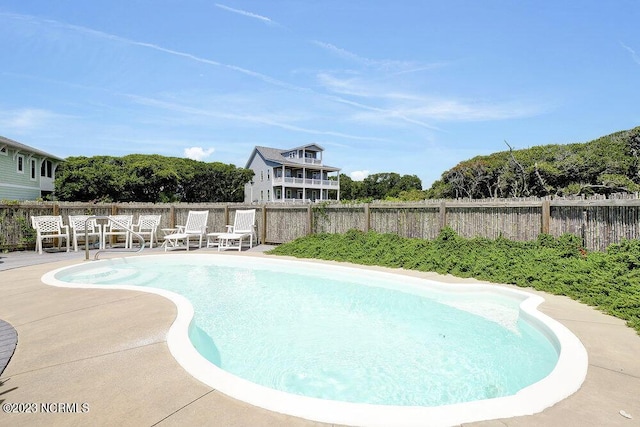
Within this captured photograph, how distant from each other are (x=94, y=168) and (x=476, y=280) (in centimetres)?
2911

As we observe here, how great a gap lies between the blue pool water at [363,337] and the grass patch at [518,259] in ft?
3.07

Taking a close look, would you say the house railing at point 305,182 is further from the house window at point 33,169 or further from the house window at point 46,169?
the house window at point 33,169

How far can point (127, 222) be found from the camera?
11227 millimetres

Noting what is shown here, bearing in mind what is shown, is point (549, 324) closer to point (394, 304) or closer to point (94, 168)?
point (394, 304)

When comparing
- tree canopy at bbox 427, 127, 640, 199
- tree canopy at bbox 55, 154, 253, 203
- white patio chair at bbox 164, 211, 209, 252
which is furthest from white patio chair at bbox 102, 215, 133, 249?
tree canopy at bbox 427, 127, 640, 199

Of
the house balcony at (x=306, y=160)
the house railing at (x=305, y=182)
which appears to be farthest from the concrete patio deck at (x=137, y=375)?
the house balcony at (x=306, y=160)

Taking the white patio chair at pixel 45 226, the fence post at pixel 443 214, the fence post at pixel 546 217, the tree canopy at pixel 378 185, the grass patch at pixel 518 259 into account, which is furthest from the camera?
the tree canopy at pixel 378 185

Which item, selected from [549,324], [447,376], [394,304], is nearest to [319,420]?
[447,376]

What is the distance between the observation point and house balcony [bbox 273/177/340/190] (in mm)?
35594

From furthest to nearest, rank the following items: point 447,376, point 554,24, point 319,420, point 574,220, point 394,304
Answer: point 554,24, point 574,220, point 394,304, point 447,376, point 319,420

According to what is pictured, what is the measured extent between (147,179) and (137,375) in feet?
99.8

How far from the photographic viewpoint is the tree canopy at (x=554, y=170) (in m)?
20.0

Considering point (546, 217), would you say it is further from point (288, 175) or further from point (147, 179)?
point (288, 175)

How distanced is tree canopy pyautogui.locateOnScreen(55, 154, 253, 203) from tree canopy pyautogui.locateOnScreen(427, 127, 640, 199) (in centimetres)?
2073
